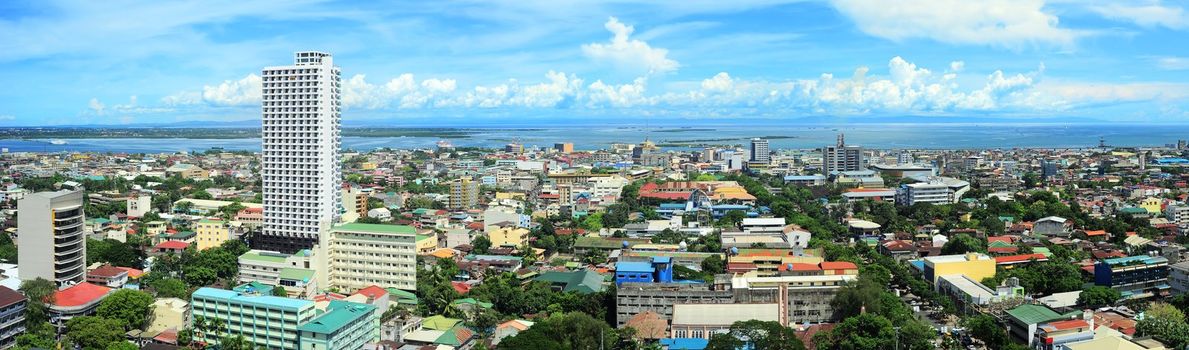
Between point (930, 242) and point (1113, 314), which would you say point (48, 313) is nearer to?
point (1113, 314)

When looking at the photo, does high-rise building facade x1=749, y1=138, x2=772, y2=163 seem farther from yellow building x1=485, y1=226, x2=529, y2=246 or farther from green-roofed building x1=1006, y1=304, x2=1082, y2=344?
green-roofed building x1=1006, y1=304, x2=1082, y2=344

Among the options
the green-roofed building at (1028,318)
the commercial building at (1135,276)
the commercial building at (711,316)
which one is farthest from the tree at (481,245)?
the commercial building at (1135,276)

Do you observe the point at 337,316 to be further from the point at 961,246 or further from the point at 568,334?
the point at 961,246

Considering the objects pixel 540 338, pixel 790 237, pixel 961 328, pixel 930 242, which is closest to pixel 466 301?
pixel 540 338

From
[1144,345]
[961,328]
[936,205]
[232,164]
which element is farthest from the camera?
[232,164]

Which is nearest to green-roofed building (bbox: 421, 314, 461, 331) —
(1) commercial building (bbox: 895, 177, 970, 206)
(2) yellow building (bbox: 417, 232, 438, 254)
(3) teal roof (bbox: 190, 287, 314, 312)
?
(3) teal roof (bbox: 190, 287, 314, 312)
